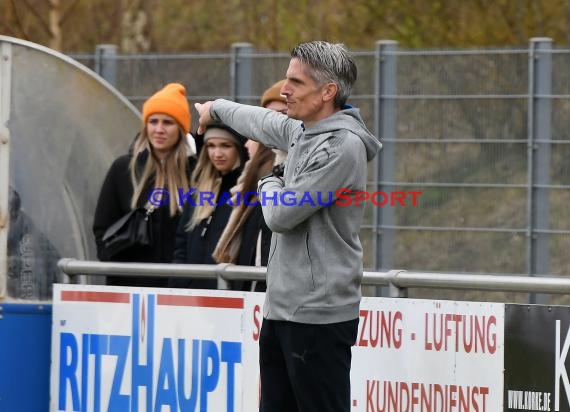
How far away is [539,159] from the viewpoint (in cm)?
1069

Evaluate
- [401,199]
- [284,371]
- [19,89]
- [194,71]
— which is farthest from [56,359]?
[194,71]

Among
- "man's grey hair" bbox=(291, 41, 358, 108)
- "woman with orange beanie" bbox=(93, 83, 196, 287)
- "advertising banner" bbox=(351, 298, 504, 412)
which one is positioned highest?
"man's grey hair" bbox=(291, 41, 358, 108)

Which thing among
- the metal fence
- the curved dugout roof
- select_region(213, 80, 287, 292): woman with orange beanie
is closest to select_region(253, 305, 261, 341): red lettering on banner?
select_region(213, 80, 287, 292): woman with orange beanie

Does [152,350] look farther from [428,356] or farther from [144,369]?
[428,356]

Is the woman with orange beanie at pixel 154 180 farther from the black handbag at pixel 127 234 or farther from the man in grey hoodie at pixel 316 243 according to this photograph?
the man in grey hoodie at pixel 316 243

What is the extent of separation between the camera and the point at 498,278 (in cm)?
645

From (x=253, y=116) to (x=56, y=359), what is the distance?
2.37m

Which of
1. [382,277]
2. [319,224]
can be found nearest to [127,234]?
[382,277]

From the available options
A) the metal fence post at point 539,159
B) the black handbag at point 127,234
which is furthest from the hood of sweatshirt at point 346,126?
the metal fence post at point 539,159

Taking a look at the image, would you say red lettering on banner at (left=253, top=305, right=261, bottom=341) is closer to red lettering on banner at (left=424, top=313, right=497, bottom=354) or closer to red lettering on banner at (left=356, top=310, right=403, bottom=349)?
red lettering on banner at (left=356, top=310, right=403, bottom=349)

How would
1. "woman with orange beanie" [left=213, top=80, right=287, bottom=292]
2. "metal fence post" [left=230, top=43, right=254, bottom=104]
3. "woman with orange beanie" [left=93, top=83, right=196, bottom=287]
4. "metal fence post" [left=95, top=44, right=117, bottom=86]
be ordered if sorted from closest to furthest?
"woman with orange beanie" [left=213, top=80, right=287, bottom=292], "woman with orange beanie" [left=93, top=83, right=196, bottom=287], "metal fence post" [left=230, top=43, right=254, bottom=104], "metal fence post" [left=95, top=44, right=117, bottom=86]

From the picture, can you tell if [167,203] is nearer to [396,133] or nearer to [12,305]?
[12,305]

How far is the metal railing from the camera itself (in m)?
6.35

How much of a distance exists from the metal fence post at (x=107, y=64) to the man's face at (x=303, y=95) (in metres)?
6.72
